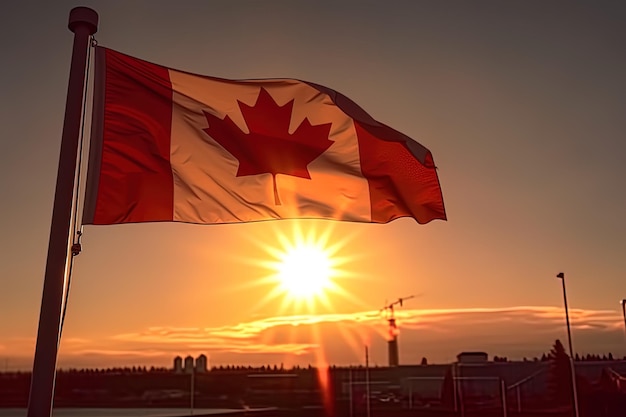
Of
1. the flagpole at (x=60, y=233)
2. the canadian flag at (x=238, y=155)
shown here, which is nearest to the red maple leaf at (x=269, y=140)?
the canadian flag at (x=238, y=155)

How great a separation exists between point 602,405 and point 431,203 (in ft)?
146

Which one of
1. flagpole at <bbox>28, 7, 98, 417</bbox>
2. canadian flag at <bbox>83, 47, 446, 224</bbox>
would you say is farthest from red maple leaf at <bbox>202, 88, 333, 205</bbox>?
flagpole at <bbox>28, 7, 98, 417</bbox>

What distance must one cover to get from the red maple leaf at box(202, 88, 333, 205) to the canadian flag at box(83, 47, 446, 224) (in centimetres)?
1

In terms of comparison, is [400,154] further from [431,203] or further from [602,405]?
[602,405]

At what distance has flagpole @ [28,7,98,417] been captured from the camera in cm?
516

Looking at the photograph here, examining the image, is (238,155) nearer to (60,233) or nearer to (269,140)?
(269,140)

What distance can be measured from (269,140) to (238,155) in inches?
15.3

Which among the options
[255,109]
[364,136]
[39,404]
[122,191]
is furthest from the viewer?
[364,136]

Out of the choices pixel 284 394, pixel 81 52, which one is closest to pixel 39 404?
pixel 81 52

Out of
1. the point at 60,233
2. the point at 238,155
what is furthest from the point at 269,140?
the point at 60,233

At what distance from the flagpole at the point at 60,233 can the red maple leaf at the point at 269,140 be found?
4.73 feet

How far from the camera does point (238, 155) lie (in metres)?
7.45

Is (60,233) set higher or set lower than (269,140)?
lower

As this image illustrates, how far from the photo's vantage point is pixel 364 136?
802 centimetres
